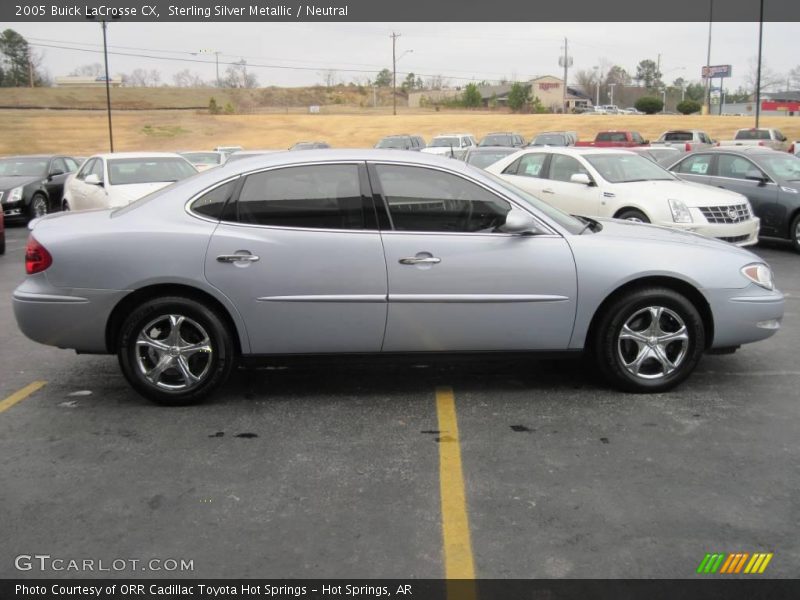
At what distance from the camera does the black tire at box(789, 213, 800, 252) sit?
1122 centimetres

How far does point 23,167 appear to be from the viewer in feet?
55.4

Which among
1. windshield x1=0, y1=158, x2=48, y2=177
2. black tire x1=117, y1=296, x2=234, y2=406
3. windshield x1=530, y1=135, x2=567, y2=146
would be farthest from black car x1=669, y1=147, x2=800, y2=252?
windshield x1=530, y1=135, x2=567, y2=146

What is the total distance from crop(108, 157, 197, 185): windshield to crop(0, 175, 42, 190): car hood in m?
4.19

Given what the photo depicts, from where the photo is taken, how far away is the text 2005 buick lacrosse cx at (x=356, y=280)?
4516 millimetres

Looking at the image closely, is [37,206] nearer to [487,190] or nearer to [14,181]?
[14,181]

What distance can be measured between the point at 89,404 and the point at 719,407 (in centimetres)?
402

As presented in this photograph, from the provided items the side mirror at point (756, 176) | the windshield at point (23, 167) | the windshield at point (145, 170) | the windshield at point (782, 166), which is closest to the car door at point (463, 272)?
the side mirror at point (756, 176)

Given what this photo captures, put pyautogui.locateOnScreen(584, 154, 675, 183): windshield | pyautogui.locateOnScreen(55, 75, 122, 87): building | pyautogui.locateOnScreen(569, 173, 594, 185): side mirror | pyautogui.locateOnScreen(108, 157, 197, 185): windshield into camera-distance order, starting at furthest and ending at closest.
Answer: pyautogui.locateOnScreen(55, 75, 122, 87): building
pyautogui.locateOnScreen(108, 157, 197, 185): windshield
pyautogui.locateOnScreen(584, 154, 675, 183): windshield
pyautogui.locateOnScreen(569, 173, 594, 185): side mirror

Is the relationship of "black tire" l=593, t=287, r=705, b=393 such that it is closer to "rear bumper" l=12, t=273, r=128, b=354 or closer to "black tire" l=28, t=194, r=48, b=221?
"rear bumper" l=12, t=273, r=128, b=354

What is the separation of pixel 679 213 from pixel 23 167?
47.2ft

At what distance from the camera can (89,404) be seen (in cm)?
477

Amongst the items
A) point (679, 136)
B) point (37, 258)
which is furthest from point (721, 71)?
point (37, 258)
